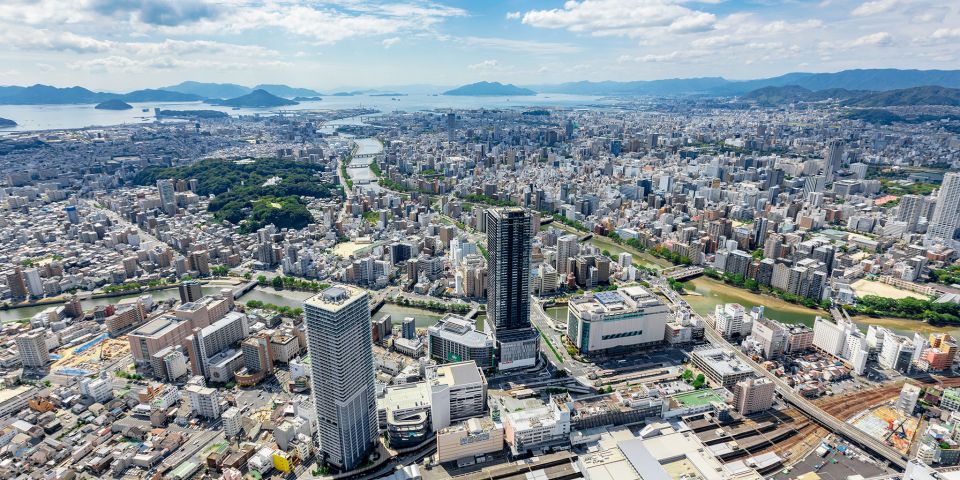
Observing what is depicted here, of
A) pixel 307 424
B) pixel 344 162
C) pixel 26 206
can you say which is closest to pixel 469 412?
pixel 307 424

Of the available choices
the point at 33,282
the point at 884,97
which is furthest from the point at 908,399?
the point at 884,97

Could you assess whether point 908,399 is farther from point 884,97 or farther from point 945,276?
point 884,97

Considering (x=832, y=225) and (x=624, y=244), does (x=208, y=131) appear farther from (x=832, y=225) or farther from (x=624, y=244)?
(x=832, y=225)

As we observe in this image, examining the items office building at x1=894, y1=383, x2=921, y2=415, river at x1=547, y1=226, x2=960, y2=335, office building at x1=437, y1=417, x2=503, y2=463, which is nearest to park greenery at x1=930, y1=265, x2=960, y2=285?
river at x1=547, y1=226, x2=960, y2=335

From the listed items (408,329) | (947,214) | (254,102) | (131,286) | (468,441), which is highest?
(254,102)

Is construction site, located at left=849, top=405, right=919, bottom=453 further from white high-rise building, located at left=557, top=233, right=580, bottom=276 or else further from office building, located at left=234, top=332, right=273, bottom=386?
office building, located at left=234, top=332, right=273, bottom=386

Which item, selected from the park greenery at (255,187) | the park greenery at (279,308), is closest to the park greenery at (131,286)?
the park greenery at (279,308)
